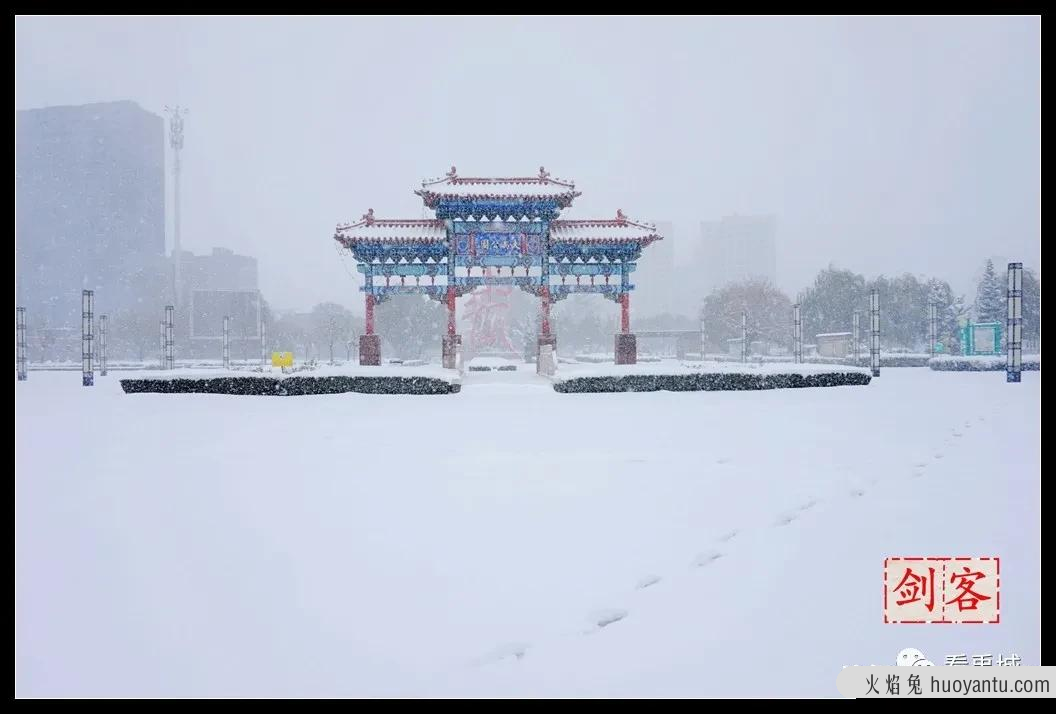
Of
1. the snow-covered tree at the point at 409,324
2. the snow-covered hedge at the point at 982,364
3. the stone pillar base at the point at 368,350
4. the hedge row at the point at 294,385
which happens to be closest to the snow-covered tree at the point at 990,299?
the snow-covered hedge at the point at 982,364

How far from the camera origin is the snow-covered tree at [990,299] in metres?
29.3

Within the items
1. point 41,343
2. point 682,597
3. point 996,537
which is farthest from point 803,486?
point 41,343

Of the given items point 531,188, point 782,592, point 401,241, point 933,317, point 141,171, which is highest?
point 141,171

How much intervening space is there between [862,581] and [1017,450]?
4257mm

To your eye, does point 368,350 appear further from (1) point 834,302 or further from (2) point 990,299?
(2) point 990,299

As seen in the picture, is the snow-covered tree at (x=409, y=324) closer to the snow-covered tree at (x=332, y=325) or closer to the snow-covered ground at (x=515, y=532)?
the snow-covered tree at (x=332, y=325)

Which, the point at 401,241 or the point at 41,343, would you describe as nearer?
the point at 401,241

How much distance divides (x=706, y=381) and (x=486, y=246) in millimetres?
7223

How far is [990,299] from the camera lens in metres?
29.8

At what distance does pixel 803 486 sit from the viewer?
4.39m

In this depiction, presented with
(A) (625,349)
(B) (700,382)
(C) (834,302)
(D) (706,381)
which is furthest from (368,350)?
(C) (834,302)

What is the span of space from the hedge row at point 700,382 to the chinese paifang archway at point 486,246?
14.5ft

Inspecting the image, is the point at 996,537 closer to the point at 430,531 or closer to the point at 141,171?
the point at 430,531

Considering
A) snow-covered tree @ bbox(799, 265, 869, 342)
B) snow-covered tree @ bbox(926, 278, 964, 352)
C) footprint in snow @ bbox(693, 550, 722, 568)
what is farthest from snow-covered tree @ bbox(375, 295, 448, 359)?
footprint in snow @ bbox(693, 550, 722, 568)
